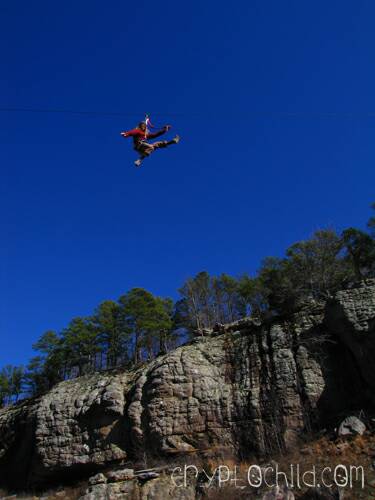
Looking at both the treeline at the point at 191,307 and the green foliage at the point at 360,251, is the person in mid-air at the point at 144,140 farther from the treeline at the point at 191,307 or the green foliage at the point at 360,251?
the green foliage at the point at 360,251

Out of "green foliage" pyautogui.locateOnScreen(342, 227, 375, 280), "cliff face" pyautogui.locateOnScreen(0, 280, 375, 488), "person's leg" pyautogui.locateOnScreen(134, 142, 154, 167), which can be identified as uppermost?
"green foliage" pyautogui.locateOnScreen(342, 227, 375, 280)

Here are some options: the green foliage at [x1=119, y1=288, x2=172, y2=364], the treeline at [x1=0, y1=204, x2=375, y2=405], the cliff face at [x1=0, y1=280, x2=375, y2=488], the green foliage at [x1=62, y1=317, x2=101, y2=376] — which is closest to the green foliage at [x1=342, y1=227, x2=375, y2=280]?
the treeline at [x1=0, y1=204, x2=375, y2=405]

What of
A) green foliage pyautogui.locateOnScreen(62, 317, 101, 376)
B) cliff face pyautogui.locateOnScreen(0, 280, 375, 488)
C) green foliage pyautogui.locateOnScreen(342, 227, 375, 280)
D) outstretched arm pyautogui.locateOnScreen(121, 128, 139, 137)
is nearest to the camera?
outstretched arm pyautogui.locateOnScreen(121, 128, 139, 137)

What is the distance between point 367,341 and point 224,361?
7.18 metres

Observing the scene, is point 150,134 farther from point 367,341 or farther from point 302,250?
point 302,250

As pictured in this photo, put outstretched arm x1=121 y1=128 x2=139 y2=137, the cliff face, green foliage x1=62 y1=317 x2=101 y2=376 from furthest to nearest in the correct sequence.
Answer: green foliage x1=62 y1=317 x2=101 y2=376
the cliff face
outstretched arm x1=121 y1=128 x2=139 y2=137

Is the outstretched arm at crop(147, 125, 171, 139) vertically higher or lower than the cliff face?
higher

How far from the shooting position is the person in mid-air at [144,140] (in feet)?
38.3

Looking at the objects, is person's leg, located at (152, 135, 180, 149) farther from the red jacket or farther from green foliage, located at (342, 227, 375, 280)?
green foliage, located at (342, 227, 375, 280)

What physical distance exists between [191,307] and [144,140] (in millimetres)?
26906

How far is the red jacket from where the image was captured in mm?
11550

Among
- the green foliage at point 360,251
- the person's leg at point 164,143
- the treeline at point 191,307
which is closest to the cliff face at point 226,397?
the treeline at point 191,307

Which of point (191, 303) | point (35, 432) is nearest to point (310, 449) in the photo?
point (35, 432)

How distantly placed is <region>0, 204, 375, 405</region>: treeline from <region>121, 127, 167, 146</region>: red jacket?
1355cm
